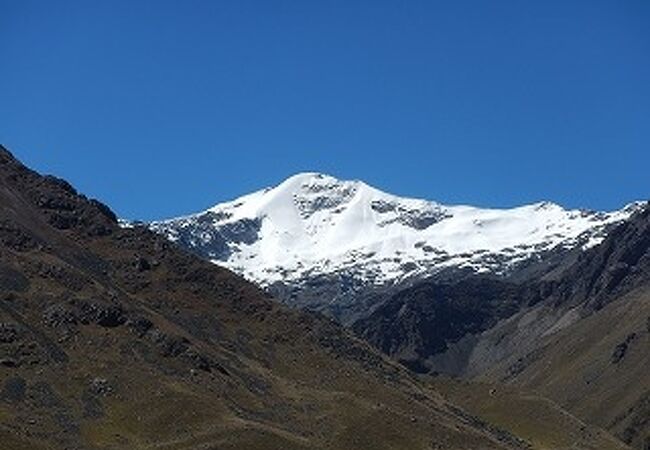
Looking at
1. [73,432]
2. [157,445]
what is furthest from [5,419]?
[157,445]

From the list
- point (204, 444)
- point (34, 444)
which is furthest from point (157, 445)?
point (34, 444)

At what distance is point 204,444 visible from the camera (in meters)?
200

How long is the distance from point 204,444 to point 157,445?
7.86 m

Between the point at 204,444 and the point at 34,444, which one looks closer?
the point at 34,444

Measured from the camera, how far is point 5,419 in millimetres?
196875

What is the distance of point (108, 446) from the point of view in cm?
19500

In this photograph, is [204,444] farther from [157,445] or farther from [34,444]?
[34,444]

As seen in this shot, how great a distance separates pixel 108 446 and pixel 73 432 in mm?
8137

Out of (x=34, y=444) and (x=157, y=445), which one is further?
(x=157, y=445)

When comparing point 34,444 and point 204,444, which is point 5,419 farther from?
point 204,444

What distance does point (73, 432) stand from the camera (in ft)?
654

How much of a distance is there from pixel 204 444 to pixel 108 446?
52.6 ft

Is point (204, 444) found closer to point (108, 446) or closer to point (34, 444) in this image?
point (108, 446)

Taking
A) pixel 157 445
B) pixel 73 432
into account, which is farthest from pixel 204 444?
pixel 73 432
